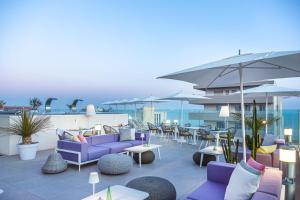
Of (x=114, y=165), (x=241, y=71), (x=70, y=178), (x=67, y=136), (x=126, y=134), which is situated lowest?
(x=70, y=178)

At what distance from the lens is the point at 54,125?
27.1ft

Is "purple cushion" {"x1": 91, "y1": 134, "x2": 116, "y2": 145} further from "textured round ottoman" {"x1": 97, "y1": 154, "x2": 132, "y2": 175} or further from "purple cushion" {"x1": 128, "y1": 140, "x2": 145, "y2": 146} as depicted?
"textured round ottoman" {"x1": 97, "y1": 154, "x2": 132, "y2": 175}

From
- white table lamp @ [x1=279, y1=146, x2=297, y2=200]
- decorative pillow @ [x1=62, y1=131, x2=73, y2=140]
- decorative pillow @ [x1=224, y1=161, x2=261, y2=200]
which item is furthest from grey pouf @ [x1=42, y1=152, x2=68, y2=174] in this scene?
white table lamp @ [x1=279, y1=146, x2=297, y2=200]

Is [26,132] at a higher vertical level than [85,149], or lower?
higher

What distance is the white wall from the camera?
6836 millimetres

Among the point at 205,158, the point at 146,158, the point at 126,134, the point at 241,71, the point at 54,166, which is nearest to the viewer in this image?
the point at 241,71

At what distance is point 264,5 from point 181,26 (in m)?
3.17

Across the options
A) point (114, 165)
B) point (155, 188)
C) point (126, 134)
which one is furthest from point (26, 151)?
point (155, 188)

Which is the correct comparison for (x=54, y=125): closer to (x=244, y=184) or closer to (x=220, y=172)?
(x=220, y=172)

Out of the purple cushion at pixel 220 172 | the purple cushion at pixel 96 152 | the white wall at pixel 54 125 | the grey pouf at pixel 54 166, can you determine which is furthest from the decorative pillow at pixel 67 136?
the purple cushion at pixel 220 172

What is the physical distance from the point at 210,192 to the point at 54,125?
282 inches

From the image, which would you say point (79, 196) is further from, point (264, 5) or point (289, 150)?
point (264, 5)

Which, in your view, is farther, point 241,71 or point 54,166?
point 54,166

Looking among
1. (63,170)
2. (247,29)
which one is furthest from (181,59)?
(63,170)
